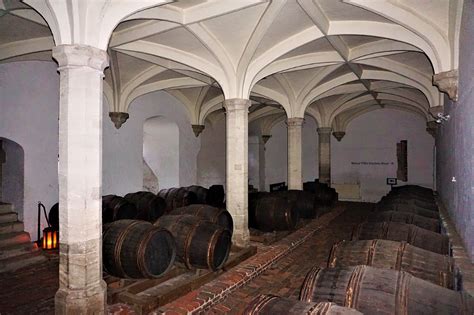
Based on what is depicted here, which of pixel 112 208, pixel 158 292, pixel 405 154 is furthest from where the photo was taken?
pixel 405 154

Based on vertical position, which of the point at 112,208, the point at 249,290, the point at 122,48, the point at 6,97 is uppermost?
the point at 122,48

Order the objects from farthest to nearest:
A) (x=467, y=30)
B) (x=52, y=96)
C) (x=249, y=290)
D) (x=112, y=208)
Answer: (x=52, y=96)
(x=112, y=208)
(x=249, y=290)
(x=467, y=30)

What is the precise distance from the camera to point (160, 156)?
625 inches

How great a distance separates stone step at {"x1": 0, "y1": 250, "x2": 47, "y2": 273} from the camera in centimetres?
696

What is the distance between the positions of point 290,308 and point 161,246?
351 centimetres

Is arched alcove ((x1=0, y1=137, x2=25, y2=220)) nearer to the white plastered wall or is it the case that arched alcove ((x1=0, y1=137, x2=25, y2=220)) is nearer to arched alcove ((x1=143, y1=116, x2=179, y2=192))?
the white plastered wall

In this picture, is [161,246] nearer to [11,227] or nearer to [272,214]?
[272,214]

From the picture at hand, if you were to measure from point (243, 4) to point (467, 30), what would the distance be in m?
3.69

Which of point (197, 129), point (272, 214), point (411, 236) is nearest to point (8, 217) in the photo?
point (272, 214)

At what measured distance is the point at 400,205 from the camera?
7.92 m

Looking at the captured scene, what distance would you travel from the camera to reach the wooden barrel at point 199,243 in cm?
599

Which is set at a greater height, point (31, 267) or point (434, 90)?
point (434, 90)

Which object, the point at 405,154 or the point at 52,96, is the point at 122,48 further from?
the point at 405,154

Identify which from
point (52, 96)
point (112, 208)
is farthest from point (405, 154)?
point (52, 96)
